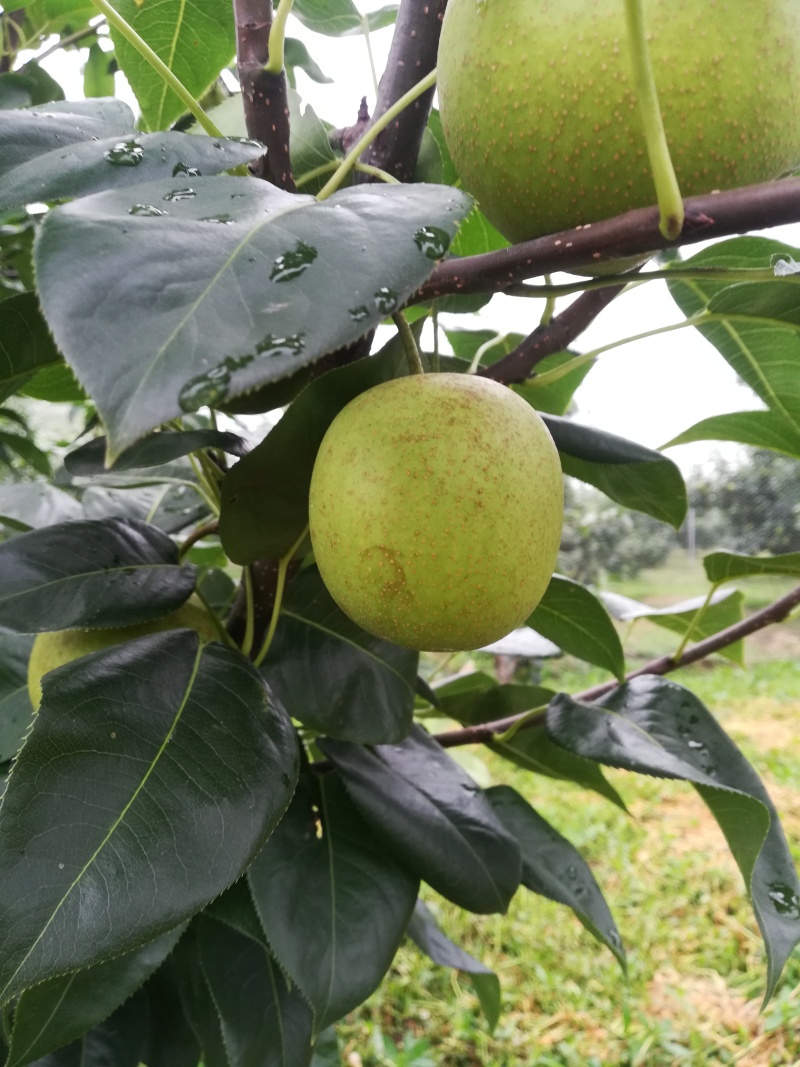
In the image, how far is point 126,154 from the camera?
0.29 meters

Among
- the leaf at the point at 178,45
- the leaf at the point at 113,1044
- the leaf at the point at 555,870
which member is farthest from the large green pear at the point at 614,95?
the leaf at the point at 113,1044

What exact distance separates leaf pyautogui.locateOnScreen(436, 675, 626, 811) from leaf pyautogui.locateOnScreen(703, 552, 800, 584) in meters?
0.17

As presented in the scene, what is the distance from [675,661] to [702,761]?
0.14 meters

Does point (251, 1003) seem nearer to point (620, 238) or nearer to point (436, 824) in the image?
point (436, 824)

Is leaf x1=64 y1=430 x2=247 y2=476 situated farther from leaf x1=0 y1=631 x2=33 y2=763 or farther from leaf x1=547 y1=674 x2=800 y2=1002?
leaf x1=547 y1=674 x2=800 y2=1002

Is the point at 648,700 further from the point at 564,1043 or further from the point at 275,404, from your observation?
the point at 564,1043

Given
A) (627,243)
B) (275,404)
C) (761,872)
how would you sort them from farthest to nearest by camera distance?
(761,872) → (275,404) → (627,243)

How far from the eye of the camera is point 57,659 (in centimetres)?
44

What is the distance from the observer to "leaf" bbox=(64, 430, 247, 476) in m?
0.39

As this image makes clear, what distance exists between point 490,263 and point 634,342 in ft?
0.63

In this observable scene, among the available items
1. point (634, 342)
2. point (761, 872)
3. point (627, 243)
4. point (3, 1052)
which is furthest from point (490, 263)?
point (3, 1052)

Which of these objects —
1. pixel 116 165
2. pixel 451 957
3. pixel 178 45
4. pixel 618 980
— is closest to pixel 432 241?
pixel 116 165

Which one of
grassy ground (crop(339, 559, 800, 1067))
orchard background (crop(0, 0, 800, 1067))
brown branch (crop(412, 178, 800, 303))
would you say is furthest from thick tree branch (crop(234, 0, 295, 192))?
grassy ground (crop(339, 559, 800, 1067))

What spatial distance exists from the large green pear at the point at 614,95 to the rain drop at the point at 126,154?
13 cm
